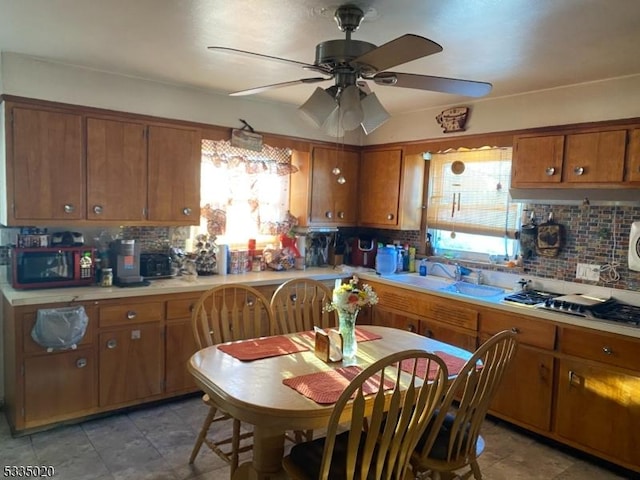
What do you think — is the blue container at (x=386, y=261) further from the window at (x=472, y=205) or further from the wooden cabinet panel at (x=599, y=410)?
the wooden cabinet panel at (x=599, y=410)

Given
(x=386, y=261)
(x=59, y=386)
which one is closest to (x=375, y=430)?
(x=59, y=386)

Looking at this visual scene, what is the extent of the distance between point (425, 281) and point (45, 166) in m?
2.97

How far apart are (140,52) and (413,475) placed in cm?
261

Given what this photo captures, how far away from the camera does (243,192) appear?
4109 mm

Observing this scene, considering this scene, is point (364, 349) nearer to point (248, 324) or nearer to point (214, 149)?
point (248, 324)

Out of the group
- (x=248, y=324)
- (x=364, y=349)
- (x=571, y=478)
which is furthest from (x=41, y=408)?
(x=571, y=478)

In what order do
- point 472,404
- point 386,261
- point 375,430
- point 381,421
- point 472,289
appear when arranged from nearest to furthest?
point 375,430 < point 381,421 < point 472,404 < point 472,289 < point 386,261

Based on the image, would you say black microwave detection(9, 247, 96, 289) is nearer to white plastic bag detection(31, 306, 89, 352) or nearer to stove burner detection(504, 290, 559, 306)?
white plastic bag detection(31, 306, 89, 352)

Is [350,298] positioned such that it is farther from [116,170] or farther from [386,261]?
[386,261]

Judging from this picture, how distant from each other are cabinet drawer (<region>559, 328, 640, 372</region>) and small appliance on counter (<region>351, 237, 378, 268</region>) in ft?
6.54

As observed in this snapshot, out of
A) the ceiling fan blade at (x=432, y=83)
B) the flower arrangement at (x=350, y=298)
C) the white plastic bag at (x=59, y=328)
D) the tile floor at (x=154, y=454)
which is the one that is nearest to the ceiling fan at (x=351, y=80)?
the ceiling fan blade at (x=432, y=83)

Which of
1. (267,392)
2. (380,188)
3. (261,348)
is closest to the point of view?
(267,392)

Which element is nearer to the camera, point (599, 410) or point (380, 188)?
point (599, 410)

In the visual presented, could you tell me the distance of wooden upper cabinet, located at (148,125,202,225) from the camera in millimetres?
3367
